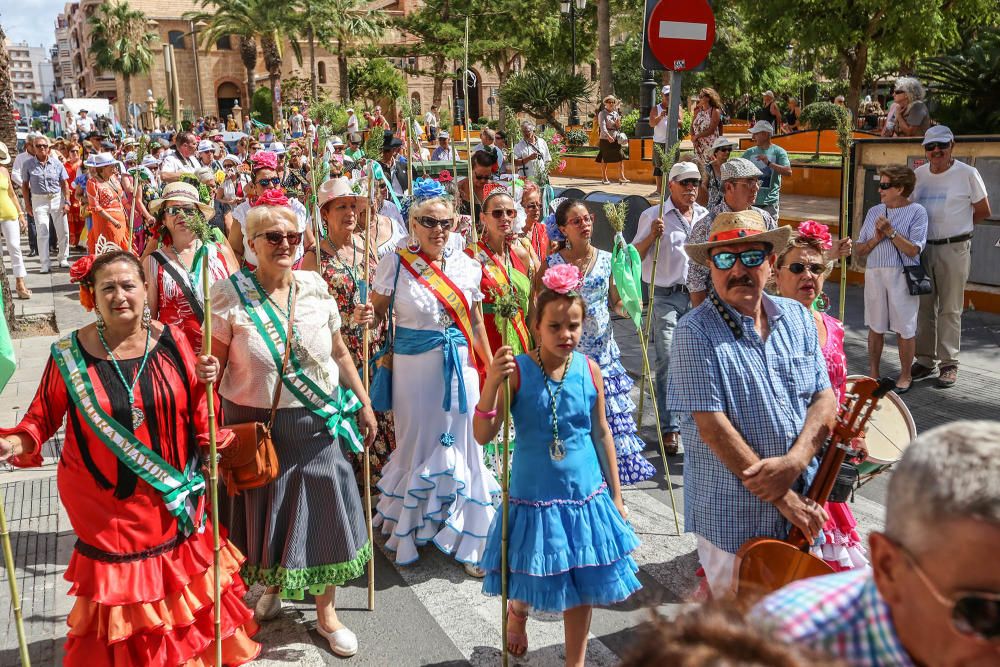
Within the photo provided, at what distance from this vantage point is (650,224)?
21.4 feet

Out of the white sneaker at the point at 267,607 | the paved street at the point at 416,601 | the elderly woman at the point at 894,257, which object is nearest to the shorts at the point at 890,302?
the elderly woman at the point at 894,257

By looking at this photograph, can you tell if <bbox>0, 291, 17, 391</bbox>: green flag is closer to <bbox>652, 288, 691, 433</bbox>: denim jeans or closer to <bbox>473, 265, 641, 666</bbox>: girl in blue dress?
<bbox>473, 265, 641, 666</bbox>: girl in blue dress

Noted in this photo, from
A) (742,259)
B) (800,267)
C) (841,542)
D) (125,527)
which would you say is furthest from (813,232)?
(125,527)

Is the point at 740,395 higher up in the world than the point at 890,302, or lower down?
higher up

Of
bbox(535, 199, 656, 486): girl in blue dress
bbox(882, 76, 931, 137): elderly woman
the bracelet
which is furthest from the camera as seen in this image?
bbox(882, 76, 931, 137): elderly woman

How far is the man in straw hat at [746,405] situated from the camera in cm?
326

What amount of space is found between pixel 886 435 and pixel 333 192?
342cm

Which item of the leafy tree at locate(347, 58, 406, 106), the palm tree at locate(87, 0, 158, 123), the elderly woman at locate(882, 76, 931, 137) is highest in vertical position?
the palm tree at locate(87, 0, 158, 123)

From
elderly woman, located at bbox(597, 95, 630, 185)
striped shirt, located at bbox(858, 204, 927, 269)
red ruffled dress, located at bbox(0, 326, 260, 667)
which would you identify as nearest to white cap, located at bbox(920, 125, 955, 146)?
striped shirt, located at bbox(858, 204, 927, 269)

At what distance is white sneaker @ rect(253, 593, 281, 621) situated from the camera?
14.3 feet

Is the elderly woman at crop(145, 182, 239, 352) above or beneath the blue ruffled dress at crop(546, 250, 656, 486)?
above

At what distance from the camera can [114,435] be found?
3.47 metres

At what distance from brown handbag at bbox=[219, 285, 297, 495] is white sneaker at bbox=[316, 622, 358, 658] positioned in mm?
776

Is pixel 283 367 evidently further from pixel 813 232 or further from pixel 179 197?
pixel 813 232
